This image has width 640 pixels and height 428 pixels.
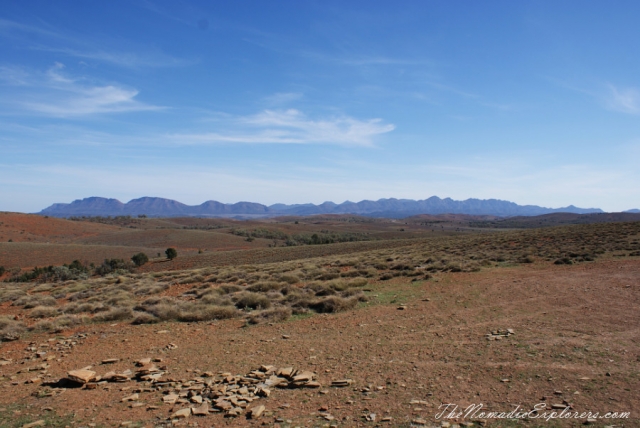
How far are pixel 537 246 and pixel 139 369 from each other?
28037 millimetres

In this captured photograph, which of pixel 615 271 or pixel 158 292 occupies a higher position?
pixel 615 271

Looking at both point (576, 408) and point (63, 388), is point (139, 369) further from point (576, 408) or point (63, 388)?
point (576, 408)

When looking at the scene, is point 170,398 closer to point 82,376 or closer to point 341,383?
point 82,376

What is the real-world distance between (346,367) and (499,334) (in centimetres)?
394

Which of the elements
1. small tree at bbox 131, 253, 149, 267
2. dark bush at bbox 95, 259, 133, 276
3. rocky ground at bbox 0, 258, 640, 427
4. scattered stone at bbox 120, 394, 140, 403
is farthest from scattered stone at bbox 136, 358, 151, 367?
small tree at bbox 131, 253, 149, 267

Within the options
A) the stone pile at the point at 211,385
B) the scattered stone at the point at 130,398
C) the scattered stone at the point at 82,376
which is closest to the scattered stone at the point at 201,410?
the stone pile at the point at 211,385

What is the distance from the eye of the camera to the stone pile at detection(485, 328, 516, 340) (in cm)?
854

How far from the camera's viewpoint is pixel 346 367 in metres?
7.34

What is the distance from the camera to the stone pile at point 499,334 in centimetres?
854

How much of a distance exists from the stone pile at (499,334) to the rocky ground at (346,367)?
0.10 metres

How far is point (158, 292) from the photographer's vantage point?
57.5 ft

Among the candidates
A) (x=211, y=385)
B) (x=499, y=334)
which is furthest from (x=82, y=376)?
(x=499, y=334)

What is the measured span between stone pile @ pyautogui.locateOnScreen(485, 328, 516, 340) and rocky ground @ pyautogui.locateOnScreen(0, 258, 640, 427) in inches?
3.8

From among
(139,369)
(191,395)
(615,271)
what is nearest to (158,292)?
(139,369)
